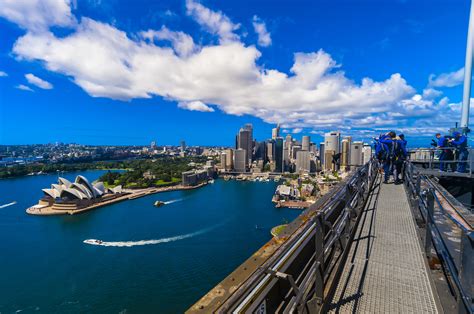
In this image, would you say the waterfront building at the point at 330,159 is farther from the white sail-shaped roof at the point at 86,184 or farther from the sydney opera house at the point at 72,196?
the white sail-shaped roof at the point at 86,184

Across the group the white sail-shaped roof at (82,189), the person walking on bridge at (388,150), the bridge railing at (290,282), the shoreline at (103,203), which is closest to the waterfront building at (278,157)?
the shoreline at (103,203)

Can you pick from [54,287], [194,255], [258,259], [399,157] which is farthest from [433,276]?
[54,287]

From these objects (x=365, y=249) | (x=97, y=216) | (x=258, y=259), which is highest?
(x=258, y=259)

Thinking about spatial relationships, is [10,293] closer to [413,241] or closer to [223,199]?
[413,241]

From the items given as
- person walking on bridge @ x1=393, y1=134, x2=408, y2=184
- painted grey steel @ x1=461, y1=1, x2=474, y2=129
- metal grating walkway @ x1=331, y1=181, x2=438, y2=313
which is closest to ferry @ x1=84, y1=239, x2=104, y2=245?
person walking on bridge @ x1=393, y1=134, x2=408, y2=184

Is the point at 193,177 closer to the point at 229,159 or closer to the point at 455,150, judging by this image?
the point at 229,159

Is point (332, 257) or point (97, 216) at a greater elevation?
→ point (332, 257)

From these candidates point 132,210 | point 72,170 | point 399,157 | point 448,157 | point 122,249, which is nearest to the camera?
point 399,157
